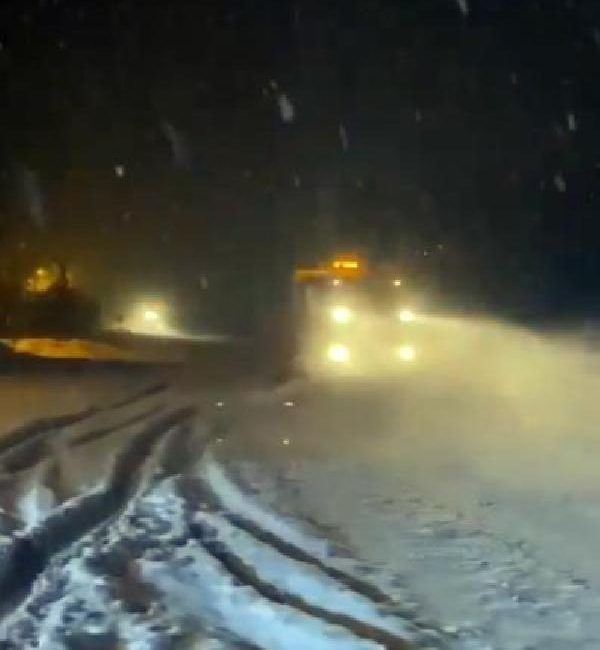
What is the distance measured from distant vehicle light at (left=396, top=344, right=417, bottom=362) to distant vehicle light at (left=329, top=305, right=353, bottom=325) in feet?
5.08

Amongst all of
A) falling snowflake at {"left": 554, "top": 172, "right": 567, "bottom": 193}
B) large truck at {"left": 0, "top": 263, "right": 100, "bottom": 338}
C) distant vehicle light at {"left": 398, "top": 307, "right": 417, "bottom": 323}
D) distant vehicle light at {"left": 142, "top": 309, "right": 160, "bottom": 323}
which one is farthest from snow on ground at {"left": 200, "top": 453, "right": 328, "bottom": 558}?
falling snowflake at {"left": 554, "top": 172, "right": 567, "bottom": 193}

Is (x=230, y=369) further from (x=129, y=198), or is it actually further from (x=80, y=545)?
(x=129, y=198)

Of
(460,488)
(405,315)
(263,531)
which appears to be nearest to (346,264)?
(405,315)

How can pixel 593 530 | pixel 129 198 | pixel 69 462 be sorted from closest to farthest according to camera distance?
1. pixel 593 530
2. pixel 69 462
3. pixel 129 198

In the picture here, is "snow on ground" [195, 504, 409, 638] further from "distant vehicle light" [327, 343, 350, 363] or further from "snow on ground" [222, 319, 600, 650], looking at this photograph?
"distant vehicle light" [327, 343, 350, 363]

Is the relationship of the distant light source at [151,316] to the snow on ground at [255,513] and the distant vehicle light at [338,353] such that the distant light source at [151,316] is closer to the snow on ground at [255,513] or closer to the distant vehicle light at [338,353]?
the distant vehicle light at [338,353]

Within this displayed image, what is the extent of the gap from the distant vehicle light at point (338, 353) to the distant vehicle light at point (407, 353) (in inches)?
51.2

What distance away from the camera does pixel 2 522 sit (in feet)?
37.4

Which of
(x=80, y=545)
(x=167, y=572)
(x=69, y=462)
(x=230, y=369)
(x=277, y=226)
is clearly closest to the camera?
(x=167, y=572)

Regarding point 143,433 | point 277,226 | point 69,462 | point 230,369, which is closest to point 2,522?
point 69,462

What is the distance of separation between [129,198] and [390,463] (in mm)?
55512

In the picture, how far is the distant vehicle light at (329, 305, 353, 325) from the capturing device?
1560 inches

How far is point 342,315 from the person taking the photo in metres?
39.7

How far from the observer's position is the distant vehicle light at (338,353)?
1382 inches
